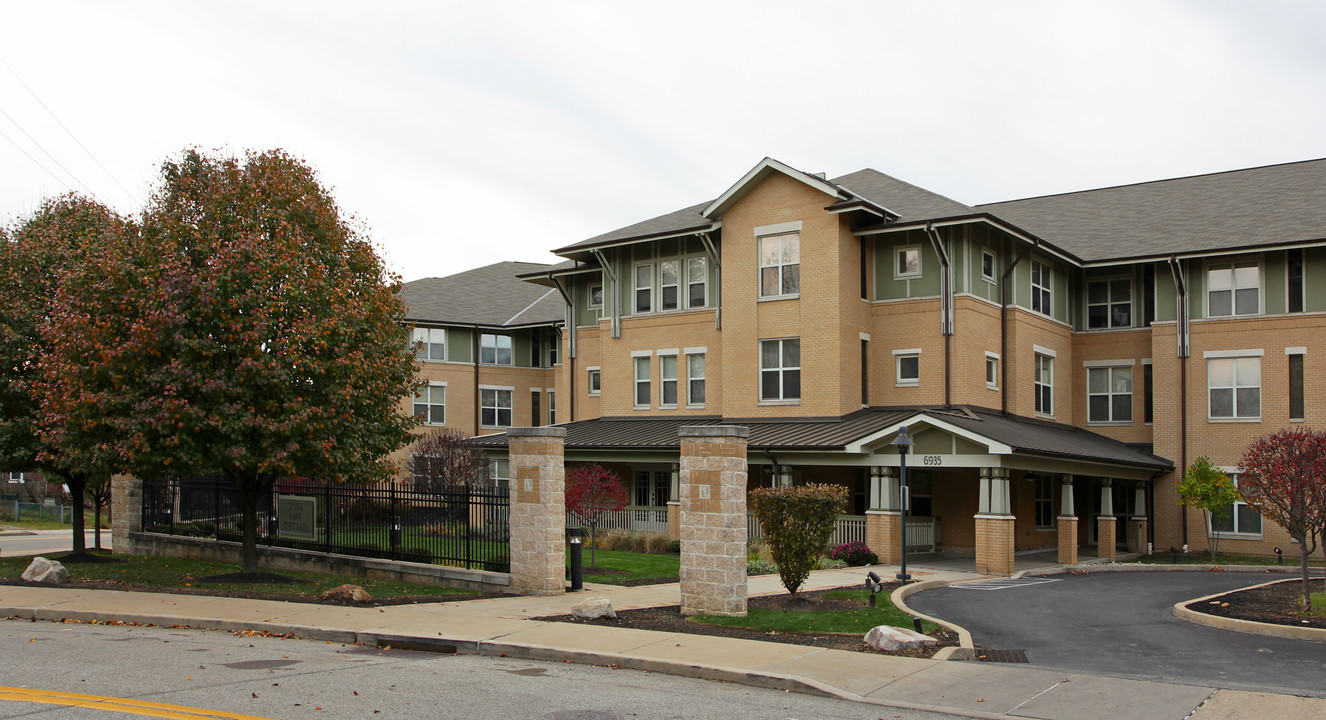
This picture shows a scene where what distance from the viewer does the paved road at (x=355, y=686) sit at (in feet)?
31.4

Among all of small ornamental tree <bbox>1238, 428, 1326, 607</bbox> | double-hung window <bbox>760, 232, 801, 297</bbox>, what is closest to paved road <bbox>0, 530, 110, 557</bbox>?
double-hung window <bbox>760, 232, 801, 297</bbox>

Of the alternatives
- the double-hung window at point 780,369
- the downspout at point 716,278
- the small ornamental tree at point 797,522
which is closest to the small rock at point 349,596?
the small ornamental tree at point 797,522

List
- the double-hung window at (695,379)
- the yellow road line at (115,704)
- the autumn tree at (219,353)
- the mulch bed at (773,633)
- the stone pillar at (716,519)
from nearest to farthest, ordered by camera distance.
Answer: the yellow road line at (115,704) < the mulch bed at (773,633) < the stone pillar at (716,519) < the autumn tree at (219,353) < the double-hung window at (695,379)

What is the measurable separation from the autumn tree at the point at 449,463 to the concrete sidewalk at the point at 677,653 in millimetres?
18487

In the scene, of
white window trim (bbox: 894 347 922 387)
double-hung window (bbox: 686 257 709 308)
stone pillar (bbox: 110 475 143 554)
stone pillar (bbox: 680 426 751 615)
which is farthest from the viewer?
double-hung window (bbox: 686 257 709 308)

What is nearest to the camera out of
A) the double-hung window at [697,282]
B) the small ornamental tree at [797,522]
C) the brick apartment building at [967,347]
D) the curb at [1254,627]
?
the curb at [1254,627]

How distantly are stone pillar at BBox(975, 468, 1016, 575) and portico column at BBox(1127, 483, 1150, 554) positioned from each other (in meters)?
8.64

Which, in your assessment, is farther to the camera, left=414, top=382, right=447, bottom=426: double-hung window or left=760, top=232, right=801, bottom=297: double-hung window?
left=414, top=382, right=447, bottom=426: double-hung window

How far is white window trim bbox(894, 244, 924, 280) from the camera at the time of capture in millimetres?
31891

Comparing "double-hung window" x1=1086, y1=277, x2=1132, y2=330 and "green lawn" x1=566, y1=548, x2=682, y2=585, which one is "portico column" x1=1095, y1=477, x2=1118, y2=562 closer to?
"double-hung window" x1=1086, y1=277, x2=1132, y2=330

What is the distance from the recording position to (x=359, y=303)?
20547mm

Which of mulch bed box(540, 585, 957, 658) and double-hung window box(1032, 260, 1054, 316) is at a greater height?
double-hung window box(1032, 260, 1054, 316)

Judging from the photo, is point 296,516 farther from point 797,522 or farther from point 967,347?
point 967,347

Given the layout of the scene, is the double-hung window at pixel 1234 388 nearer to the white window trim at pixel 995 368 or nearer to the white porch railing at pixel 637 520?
the white window trim at pixel 995 368
